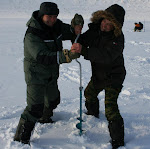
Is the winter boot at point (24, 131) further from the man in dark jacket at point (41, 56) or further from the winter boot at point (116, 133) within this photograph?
the winter boot at point (116, 133)

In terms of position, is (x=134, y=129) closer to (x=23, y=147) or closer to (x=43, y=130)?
(x=43, y=130)

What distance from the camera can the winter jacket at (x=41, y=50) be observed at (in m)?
2.29

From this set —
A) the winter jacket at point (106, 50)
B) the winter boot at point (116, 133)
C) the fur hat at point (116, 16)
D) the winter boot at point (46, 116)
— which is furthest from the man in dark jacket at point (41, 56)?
the winter boot at point (116, 133)

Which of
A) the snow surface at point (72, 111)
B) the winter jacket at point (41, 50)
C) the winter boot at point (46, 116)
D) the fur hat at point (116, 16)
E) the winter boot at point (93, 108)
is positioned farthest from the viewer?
the winter boot at point (93, 108)

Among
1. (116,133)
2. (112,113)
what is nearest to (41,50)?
(112,113)

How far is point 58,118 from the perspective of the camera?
3393 millimetres

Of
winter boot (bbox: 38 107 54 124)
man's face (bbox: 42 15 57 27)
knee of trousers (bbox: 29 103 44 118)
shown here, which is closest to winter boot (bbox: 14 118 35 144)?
knee of trousers (bbox: 29 103 44 118)

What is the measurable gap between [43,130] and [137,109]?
5.77 feet

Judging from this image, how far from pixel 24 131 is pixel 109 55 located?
55.4 inches

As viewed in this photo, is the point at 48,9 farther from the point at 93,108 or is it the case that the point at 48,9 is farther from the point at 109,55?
the point at 93,108

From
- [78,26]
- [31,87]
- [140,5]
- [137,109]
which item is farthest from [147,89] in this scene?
[140,5]

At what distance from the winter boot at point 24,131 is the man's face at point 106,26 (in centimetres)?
150

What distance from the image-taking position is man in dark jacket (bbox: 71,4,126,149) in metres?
2.43

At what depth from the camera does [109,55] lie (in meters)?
2.43
